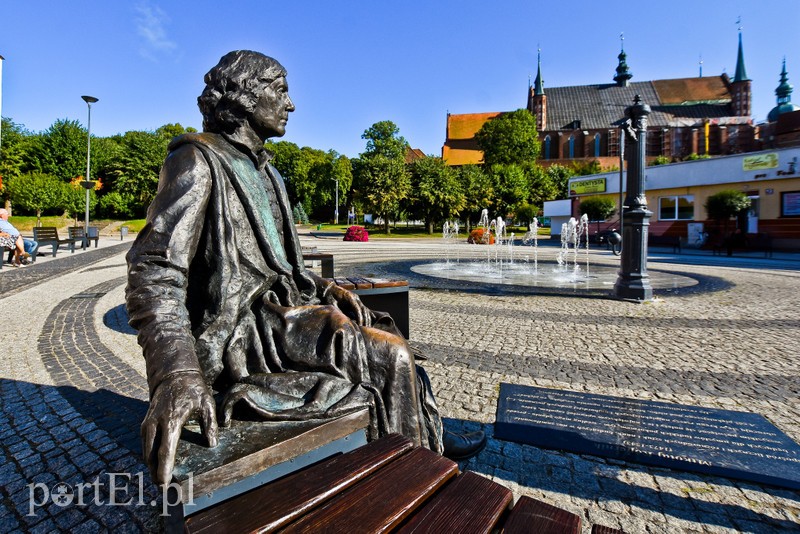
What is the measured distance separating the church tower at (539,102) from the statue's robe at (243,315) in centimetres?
8182

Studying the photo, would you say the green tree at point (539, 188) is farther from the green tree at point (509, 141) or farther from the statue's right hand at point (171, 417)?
the statue's right hand at point (171, 417)

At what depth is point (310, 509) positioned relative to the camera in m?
1.10

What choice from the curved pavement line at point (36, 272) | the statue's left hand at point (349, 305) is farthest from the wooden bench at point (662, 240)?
the statue's left hand at point (349, 305)

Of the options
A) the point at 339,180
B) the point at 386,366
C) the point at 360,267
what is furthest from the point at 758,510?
the point at 339,180

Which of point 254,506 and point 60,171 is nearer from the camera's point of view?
point 254,506

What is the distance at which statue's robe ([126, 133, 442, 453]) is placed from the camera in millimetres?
1505

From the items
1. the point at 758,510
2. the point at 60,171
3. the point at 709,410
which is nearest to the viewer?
the point at 758,510

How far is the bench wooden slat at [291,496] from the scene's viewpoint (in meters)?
1.01

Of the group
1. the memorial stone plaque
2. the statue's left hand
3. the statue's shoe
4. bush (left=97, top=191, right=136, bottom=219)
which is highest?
bush (left=97, top=191, right=136, bottom=219)

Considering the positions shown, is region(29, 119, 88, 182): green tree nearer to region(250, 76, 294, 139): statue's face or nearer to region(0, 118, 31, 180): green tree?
region(0, 118, 31, 180): green tree

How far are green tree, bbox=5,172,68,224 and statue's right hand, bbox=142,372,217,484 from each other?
154ft

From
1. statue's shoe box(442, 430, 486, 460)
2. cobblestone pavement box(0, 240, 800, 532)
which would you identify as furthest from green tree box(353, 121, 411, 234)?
statue's shoe box(442, 430, 486, 460)

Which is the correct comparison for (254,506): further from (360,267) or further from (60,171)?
(60,171)

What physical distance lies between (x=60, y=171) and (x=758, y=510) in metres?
61.8
